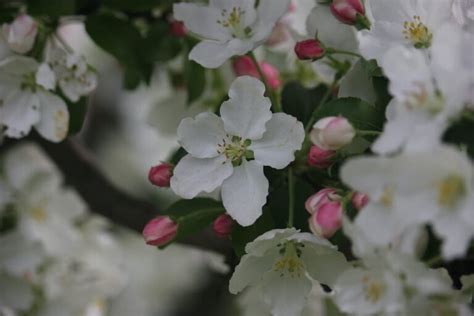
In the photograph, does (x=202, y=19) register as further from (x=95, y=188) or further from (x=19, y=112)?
(x=95, y=188)

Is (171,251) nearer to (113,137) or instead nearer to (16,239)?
(113,137)

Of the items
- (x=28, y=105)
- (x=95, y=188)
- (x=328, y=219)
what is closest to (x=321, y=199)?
(x=328, y=219)

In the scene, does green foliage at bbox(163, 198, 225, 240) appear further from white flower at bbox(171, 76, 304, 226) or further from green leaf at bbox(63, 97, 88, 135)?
green leaf at bbox(63, 97, 88, 135)

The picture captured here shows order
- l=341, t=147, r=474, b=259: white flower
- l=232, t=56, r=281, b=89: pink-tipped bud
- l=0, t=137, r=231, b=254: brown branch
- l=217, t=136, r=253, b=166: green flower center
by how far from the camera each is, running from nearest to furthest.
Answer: l=341, t=147, r=474, b=259: white flower, l=217, t=136, r=253, b=166: green flower center, l=232, t=56, r=281, b=89: pink-tipped bud, l=0, t=137, r=231, b=254: brown branch

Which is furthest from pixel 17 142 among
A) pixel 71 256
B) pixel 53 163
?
pixel 71 256

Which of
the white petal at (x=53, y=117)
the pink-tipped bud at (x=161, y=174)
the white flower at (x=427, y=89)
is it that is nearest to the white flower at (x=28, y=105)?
the white petal at (x=53, y=117)

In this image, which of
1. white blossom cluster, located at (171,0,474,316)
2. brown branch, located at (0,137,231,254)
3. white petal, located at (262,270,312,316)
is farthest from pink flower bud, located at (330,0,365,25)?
brown branch, located at (0,137,231,254)
